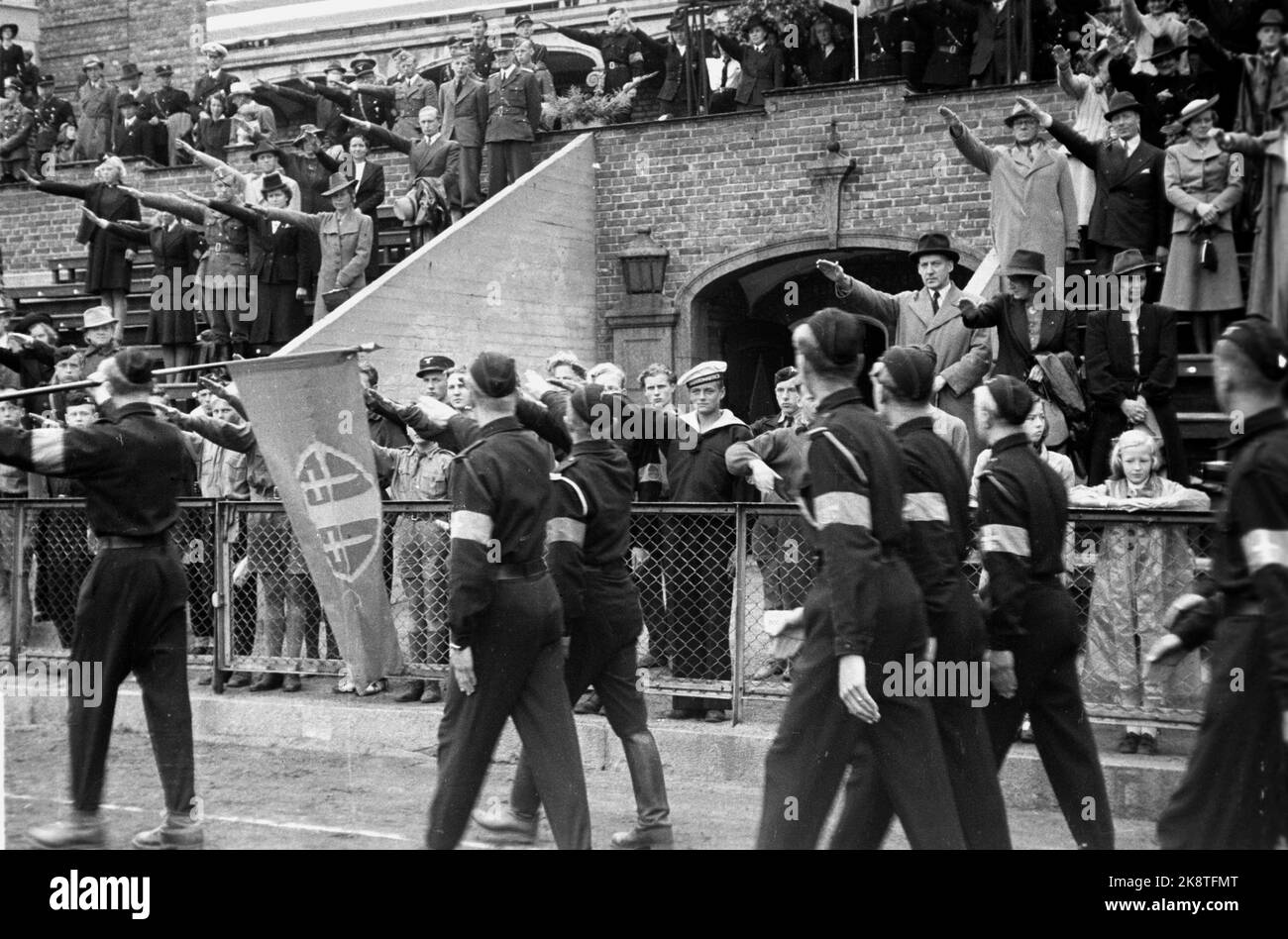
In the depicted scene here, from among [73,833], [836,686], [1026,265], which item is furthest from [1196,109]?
[73,833]

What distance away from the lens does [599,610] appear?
7.76m

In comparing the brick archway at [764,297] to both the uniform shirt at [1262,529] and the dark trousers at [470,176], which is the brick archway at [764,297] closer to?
the dark trousers at [470,176]

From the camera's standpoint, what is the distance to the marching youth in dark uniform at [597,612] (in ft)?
25.3

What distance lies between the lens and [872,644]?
5965 mm

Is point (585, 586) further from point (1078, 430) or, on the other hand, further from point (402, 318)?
point (402, 318)

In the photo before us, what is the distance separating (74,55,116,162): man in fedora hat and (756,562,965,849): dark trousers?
18.5 metres

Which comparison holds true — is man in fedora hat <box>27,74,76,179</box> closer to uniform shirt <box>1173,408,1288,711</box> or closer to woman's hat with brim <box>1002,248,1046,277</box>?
woman's hat with brim <box>1002,248,1046,277</box>

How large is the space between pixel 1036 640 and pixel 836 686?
1.30 metres

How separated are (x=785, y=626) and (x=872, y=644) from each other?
430mm

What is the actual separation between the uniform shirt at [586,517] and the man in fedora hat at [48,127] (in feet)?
54.9

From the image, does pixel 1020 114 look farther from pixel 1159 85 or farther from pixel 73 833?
pixel 73 833
